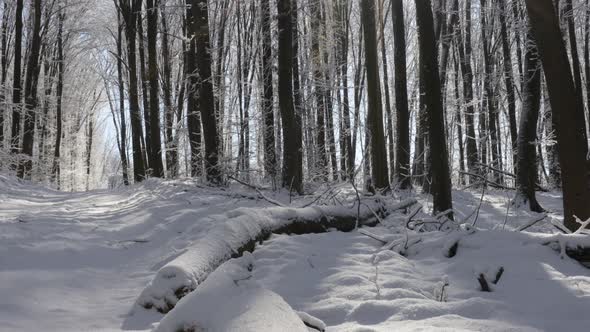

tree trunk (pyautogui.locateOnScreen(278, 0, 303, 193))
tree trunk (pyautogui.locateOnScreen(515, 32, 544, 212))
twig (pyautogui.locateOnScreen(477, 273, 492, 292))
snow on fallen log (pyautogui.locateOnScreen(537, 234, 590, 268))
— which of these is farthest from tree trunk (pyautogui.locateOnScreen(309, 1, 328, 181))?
twig (pyautogui.locateOnScreen(477, 273, 492, 292))

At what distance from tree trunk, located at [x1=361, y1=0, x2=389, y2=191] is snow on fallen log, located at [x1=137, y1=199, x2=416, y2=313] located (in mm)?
3438

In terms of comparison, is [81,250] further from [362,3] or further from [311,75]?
[311,75]

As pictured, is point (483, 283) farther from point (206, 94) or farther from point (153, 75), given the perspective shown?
point (153, 75)

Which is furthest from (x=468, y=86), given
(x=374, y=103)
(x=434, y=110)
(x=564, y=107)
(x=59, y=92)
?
(x=59, y=92)

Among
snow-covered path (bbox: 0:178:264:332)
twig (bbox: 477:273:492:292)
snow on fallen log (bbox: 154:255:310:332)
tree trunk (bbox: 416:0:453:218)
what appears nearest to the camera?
snow on fallen log (bbox: 154:255:310:332)

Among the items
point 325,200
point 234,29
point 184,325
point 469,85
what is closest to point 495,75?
Result: point 469,85

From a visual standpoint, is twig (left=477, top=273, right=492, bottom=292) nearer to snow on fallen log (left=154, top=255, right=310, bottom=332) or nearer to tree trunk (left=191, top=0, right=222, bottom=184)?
snow on fallen log (left=154, top=255, right=310, bottom=332)

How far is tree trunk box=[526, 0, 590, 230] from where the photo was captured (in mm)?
5016

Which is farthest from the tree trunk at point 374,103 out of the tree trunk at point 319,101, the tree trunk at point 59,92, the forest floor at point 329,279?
the tree trunk at point 59,92

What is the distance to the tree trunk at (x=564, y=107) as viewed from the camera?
5.02 meters

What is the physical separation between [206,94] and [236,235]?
6.62 m

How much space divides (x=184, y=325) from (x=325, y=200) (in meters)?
4.39

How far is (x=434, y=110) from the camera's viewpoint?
243 inches

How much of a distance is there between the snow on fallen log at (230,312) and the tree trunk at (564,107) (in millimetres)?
4147
